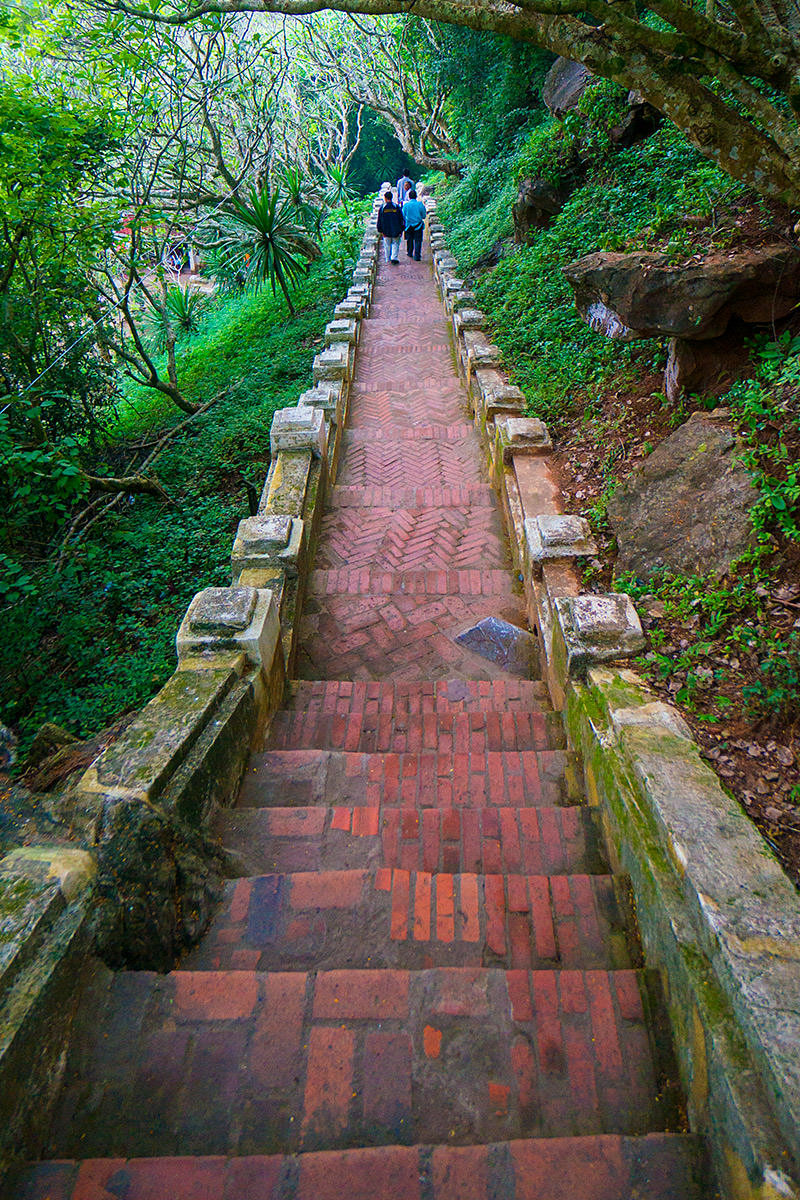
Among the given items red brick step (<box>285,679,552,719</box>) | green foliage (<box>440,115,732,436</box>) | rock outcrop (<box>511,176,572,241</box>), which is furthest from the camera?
rock outcrop (<box>511,176,572,241</box>)

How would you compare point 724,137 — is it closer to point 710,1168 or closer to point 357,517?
point 357,517

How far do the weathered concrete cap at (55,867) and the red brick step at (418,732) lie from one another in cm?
148

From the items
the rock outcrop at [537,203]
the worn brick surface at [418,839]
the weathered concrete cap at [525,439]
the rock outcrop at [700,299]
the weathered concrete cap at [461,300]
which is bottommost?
the worn brick surface at [418,839]

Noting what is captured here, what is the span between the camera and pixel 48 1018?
5.64 ft

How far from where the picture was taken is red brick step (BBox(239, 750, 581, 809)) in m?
2.96

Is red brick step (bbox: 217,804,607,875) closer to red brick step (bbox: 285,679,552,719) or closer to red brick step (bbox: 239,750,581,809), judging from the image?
red brick step (bbox: 239,750,581,809)

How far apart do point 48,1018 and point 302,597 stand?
3.19 meters

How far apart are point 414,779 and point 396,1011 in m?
1.25

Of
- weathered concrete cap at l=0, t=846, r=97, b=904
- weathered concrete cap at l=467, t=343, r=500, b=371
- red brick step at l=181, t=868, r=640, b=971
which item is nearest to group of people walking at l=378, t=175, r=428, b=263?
weathered concrete cap at l=467, t=343, r=500, b=371

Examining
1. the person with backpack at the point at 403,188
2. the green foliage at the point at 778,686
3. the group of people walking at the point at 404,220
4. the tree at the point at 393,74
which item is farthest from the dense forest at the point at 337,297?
the tree at the point at 393,74

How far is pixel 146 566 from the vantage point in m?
6.29

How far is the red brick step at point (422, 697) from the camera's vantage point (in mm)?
3732

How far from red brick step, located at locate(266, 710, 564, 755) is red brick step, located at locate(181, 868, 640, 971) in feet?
3.29

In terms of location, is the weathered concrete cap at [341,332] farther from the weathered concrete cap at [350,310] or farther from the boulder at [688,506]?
the boulder at [688,506]
